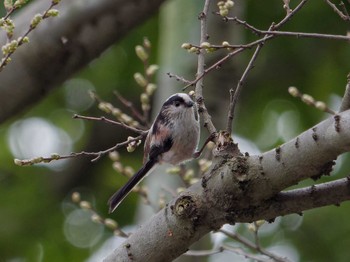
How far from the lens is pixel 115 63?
673 cm

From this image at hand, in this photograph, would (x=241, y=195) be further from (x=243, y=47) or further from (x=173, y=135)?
(x=173, y=135)

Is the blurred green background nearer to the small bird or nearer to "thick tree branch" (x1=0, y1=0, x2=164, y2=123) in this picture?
"thick tree branch" (x1=0, y1=0, x2=164, y2=123)

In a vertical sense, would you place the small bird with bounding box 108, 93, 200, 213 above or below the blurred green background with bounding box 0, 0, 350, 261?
below

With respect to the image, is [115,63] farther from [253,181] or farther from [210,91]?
[253,181]

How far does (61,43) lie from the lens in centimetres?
399

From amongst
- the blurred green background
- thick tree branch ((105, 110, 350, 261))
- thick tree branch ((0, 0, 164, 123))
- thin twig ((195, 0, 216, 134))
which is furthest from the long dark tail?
the blurred green background

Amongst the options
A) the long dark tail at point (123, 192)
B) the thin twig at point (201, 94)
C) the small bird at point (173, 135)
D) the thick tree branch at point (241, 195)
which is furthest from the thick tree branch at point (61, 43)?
the thick tree branch at point (241, 195)

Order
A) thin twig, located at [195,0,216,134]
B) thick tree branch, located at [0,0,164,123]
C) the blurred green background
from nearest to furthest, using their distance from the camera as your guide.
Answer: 1. thin twig, located at [195,0,216,134]
2. thick tree branch, located at [0,0,164,123]
3. the blurred green background

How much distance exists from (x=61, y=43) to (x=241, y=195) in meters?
2.05

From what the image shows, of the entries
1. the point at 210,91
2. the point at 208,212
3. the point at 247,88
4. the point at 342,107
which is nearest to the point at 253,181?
the point at 208,212

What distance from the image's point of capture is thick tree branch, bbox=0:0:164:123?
12.6 feet

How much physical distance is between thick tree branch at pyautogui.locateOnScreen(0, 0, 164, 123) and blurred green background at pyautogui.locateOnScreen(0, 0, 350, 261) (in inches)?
64.1

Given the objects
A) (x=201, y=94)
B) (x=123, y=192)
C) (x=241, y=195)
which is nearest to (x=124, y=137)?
(x=123, y=192)

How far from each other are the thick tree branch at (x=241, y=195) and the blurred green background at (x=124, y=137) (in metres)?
3.50
